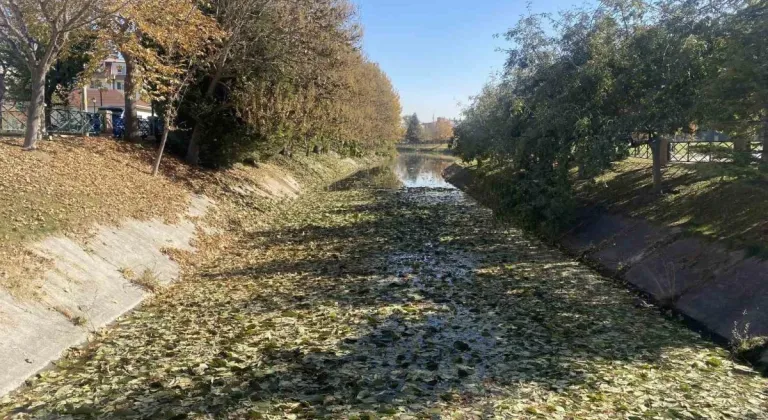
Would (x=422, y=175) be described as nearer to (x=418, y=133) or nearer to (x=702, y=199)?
(x=702, y=199)

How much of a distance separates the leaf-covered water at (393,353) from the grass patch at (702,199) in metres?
3.55

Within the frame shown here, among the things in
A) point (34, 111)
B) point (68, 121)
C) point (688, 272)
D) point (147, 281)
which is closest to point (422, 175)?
point (68, 121)

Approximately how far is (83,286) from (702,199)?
62.2 ft

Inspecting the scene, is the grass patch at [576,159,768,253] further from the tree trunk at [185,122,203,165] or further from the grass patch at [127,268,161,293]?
the tree trunk at [185,122,203,165]

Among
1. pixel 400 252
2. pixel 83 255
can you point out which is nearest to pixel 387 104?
pixel 400 252

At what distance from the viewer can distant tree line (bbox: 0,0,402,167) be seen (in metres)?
21.3

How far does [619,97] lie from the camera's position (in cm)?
2022

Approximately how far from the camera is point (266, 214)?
96.7 ft

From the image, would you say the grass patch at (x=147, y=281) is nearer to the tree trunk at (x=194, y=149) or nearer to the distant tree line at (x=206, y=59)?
the distant tree line at (x=206, y=59)

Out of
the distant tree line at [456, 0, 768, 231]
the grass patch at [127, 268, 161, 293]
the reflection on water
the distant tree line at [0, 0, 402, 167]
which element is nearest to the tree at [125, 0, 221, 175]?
the distant tree line at [0, 0, 402, 167]

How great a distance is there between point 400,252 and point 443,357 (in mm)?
10534

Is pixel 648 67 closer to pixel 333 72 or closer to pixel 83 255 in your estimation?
pixel 83 255

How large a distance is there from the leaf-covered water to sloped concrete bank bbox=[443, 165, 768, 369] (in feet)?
2.70

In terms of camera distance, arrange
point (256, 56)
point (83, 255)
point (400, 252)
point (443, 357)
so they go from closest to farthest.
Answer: point (443, 357) < point (83, 255) < point (400, 252) < point (256, 56)
